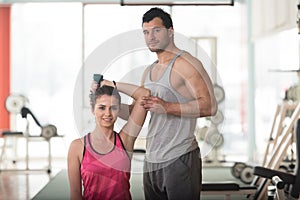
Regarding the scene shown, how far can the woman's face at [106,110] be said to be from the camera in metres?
1.51

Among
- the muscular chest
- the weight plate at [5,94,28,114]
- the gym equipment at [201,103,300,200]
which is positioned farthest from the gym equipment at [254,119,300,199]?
the weight plate at [5,94,28,114]

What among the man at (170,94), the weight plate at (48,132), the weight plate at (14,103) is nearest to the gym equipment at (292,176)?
the man at (170,94)

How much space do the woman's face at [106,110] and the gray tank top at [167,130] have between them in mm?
158

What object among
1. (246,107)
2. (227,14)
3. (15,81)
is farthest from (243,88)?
(15,81)

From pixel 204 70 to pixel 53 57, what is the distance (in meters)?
7.14

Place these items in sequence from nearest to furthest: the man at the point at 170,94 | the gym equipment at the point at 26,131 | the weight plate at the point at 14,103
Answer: the man at the point at 170,94 → the gym equipment at the point at 26,131 → the weight plate at the point at 14,103

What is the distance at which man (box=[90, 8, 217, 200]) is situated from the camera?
1.60 m

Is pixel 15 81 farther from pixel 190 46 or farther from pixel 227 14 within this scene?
pixel 190 46

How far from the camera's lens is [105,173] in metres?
1.49

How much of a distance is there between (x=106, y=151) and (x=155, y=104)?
6.9 inches

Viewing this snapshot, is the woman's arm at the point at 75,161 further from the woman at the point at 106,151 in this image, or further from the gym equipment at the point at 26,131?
the gym equipment at the point at 26,131

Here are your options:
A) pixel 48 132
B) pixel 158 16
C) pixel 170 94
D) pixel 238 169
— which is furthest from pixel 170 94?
pixel 48 132

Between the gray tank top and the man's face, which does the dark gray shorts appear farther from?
the man's face

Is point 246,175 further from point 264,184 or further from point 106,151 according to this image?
point 106,151
